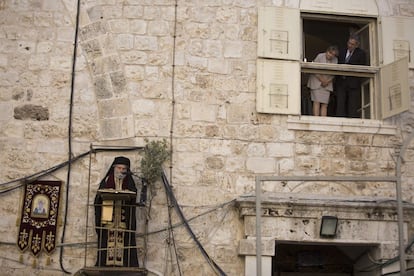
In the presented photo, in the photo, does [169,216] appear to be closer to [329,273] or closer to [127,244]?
[127,244]

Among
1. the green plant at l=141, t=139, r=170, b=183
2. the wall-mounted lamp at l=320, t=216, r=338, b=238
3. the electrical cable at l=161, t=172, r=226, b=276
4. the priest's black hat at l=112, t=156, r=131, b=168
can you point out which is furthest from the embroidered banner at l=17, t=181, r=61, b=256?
the wall-mounted lamp at l=320, t=216, r=338, b=238

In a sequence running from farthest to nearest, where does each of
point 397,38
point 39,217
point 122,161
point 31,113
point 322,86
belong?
1. point 322,86
2. point 397,38
3. point 31,113
4. point 122,161
5. point 39,217

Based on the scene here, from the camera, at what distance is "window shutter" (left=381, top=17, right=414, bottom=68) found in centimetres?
852

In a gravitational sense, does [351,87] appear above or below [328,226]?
above

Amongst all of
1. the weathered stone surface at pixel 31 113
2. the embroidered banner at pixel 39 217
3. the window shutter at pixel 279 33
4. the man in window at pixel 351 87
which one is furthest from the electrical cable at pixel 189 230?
the man in window at pixel 351 87

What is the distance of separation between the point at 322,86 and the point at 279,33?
0.83 meters

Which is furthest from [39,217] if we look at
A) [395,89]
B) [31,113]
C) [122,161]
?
[395,89]

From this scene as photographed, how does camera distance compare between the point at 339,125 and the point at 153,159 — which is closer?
the point at 153,159

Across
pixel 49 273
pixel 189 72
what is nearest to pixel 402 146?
pixel 189 72

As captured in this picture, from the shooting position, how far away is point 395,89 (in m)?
8.23

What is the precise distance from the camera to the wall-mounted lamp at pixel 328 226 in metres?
7.79

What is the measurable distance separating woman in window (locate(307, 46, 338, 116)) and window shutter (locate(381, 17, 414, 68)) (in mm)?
602

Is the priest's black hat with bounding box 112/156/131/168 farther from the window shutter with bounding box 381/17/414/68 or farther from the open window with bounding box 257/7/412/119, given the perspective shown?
the window shutter with bounding box 381/17/414/68

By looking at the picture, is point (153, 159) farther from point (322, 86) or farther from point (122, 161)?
point (322, 86)
